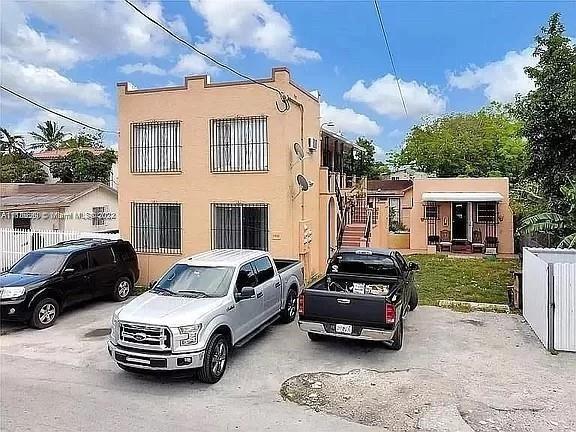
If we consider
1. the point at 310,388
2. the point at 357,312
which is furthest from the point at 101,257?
the point at 310,388

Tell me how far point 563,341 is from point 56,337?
9841 millimetres

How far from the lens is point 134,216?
15430 millimetres

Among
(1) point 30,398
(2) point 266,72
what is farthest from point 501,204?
(1) point 30,398

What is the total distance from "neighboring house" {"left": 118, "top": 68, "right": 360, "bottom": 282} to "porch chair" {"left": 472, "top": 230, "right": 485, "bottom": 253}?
10.8 metres

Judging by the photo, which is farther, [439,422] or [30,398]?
[30,398]

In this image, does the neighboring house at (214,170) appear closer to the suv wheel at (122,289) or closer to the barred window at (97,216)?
the suv wheel at (122,289)

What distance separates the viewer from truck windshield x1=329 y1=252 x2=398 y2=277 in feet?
33.8

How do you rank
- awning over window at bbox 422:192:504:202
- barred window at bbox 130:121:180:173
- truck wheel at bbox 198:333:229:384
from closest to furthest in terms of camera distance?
truck wheel at bbox 198:333:229:384
barred window at bbox 130:121:180:173
awning over window at bbox 422:192:504:202

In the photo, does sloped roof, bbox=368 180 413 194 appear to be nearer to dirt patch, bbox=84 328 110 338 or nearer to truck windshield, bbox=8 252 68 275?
truck windshield, bbox=8 252 68 275

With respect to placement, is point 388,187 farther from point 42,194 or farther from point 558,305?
point 558,305

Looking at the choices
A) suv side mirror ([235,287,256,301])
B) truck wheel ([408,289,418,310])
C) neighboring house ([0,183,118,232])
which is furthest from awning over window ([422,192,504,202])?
suv side mirror ([235,287,256,301])

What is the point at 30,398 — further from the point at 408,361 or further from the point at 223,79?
the point at 223,79

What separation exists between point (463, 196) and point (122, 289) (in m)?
16.4

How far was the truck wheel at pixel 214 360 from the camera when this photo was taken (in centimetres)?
718
